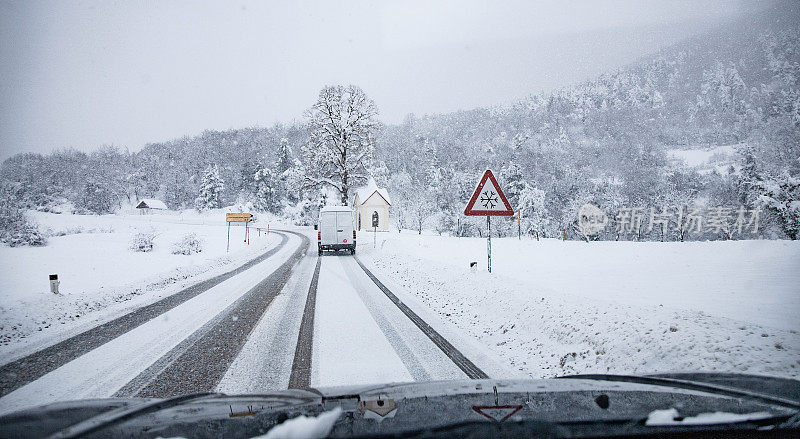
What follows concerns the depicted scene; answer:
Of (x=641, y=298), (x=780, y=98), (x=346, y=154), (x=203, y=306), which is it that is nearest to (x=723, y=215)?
(x=780, y=98)

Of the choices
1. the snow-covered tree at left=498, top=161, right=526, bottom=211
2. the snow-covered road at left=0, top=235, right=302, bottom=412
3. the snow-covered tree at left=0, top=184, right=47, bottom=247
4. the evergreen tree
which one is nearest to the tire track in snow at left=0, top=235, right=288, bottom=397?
the snow-covered road at left=0, top=235, right=302, bottom=412

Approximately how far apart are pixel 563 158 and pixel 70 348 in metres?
100

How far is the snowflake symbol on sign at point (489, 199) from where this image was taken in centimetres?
908

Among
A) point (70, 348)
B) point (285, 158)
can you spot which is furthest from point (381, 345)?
point (285, 158)

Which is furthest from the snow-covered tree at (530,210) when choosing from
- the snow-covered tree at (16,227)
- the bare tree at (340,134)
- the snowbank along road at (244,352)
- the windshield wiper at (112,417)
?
the windshield wiper at (112,417)

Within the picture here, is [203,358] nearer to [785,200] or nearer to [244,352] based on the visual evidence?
[244,352]

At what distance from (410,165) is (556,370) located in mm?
99280

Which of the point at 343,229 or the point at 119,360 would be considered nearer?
the point at 119,360

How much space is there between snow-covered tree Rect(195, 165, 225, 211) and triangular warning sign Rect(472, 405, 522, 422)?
89539 millimetres

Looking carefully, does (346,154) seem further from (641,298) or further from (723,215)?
(723,215)

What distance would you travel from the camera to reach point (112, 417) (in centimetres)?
177

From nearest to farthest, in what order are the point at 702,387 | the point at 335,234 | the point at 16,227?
the point at 702,387, the point at 335,234, the point at 16,227

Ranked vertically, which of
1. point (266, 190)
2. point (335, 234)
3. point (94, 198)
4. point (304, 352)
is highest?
point (266, 190)

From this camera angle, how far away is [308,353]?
509 centimetres
